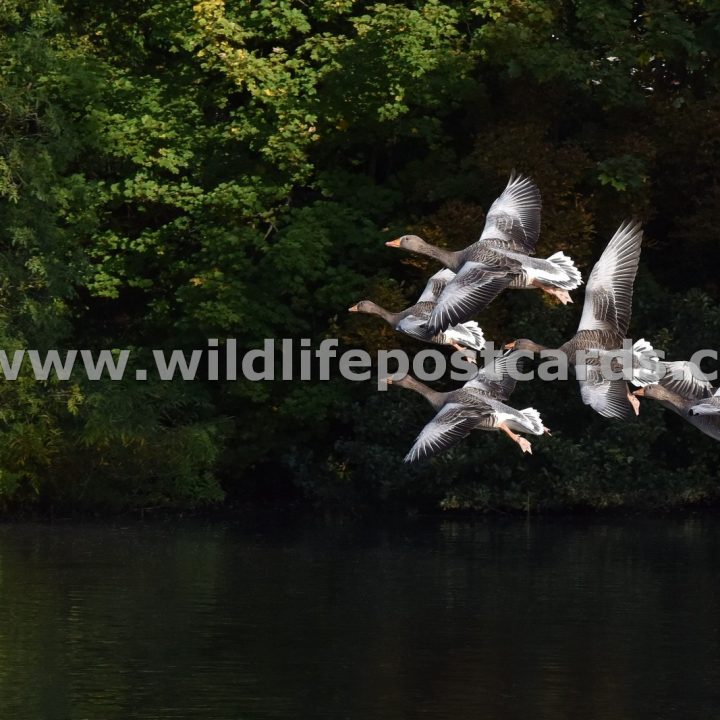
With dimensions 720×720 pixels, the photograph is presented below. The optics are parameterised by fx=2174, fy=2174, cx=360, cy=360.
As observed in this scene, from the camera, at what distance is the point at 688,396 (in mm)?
26969

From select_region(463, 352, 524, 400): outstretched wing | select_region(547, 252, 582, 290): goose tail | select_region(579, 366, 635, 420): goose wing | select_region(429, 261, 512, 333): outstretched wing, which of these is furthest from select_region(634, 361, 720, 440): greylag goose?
select_region(429, 261, 512, 333): outstretched wing

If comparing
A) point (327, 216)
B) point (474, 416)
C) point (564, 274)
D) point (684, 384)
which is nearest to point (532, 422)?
point (474, 416)

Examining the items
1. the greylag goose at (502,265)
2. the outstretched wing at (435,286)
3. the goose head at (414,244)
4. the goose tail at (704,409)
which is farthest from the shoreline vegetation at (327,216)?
the goose tail at (704,409)

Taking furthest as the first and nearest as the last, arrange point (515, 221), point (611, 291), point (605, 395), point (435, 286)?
point (435, 286), point (515, 221), point (611, 291), point (605, 395)

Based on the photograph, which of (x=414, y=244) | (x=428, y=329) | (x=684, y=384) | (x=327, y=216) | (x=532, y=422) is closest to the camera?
(x=428, y=329)

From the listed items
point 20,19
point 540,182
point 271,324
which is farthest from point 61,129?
point 540,182

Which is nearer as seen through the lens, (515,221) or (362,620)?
(515,221)

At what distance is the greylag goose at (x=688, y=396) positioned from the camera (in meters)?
24.9

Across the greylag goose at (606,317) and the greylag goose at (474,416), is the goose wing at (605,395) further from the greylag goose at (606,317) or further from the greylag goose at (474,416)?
the greylag goose at (474,416)

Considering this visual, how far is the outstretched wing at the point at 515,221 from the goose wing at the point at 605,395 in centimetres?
166

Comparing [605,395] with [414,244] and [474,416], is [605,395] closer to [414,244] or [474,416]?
[474,416]

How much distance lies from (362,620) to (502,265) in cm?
609

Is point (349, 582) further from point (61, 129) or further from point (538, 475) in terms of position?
point (61, 129)

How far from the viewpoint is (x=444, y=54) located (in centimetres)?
3775
